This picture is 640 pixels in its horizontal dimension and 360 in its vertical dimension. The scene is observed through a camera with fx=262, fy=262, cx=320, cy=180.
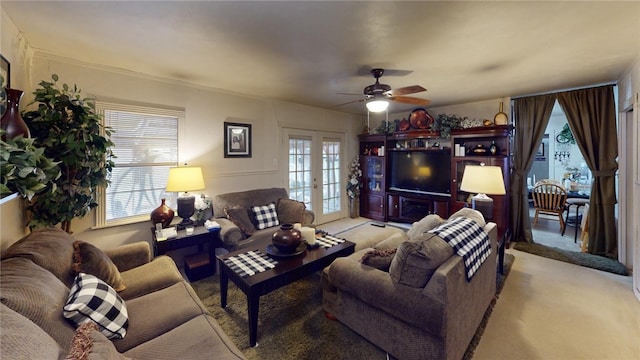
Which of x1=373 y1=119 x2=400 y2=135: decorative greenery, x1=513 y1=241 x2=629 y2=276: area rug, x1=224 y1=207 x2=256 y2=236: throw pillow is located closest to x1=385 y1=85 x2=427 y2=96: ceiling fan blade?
x1=224 y1=207 x2=256 y2=236: throw pillow

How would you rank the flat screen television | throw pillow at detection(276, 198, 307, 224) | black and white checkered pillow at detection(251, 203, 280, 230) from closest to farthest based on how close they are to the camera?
1. black and white checkered pillow at detection(251, 203, 280, 230)
2. throw pillow at detection(276, 198, 307, 224)
3. the flat screen television

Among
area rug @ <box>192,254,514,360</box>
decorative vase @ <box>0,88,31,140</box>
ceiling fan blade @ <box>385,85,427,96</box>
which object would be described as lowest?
area rug @ <box>192,254,514,360</box>

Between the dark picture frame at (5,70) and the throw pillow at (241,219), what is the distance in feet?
7.19

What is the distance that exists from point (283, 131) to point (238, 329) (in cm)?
326

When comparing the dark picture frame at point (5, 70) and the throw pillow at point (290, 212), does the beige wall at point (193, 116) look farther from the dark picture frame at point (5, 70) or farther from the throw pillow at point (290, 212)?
the throw pillow at point (290, 212)

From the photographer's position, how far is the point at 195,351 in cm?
131

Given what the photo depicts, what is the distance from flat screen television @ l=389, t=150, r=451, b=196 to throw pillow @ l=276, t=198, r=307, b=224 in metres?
2.53

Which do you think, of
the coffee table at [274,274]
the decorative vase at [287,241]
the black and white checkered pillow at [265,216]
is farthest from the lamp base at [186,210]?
the decorative vase at [287,241]

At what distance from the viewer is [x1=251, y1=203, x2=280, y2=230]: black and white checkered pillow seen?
12.0 ft

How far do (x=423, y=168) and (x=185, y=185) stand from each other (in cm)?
419

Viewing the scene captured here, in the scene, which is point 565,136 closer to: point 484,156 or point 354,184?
point 484,156

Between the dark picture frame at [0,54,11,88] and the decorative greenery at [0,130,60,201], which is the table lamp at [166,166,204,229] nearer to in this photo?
the dark picture frame at [0,54,11,88]

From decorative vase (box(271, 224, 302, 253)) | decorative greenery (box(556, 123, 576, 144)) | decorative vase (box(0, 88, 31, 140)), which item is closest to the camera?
decorative vase (box(0, 88, 31, 140))

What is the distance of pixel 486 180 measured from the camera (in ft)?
9.61
